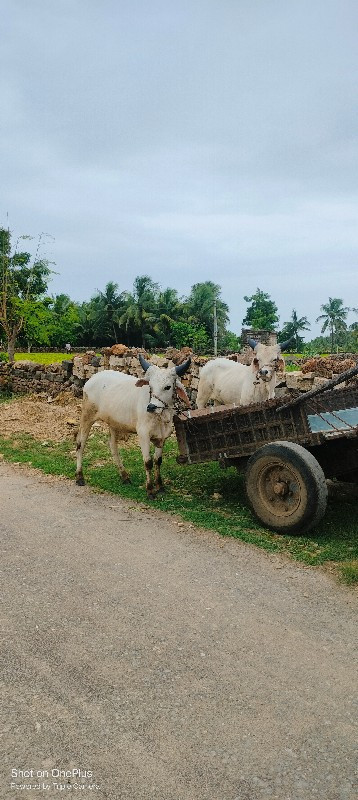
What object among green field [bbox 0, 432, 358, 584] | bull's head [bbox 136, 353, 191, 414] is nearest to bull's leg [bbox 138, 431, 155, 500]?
green field [bbox 0, 432, 358, 584]

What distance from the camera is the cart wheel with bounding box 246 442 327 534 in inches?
217

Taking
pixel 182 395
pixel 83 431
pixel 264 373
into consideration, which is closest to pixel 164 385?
pixel 182 395

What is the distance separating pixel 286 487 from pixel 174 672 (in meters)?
2.62

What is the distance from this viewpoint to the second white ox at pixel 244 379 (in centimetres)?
802

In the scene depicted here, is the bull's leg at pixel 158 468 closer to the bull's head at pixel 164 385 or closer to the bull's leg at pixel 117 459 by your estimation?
the bull's head at pixel 164 385

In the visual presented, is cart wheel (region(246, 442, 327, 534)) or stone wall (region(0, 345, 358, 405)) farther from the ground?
stone wall (region(0, 345, 358, 405))

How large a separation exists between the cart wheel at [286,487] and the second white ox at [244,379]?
57.7 inches

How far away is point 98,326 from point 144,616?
171ft

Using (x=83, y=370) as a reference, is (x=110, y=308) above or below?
above

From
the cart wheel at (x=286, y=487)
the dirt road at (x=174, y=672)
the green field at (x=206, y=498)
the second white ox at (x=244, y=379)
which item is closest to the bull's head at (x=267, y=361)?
the second white ox at (x=244, y=379)

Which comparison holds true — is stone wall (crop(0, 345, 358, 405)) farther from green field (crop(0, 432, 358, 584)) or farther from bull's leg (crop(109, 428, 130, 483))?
bull's leg (crop(109, 428, 130, 483))

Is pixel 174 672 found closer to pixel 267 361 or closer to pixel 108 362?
pixel 267 361

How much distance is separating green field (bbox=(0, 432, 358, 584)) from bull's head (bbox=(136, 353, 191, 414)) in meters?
1.24

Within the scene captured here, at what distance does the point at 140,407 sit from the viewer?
7473 mm
